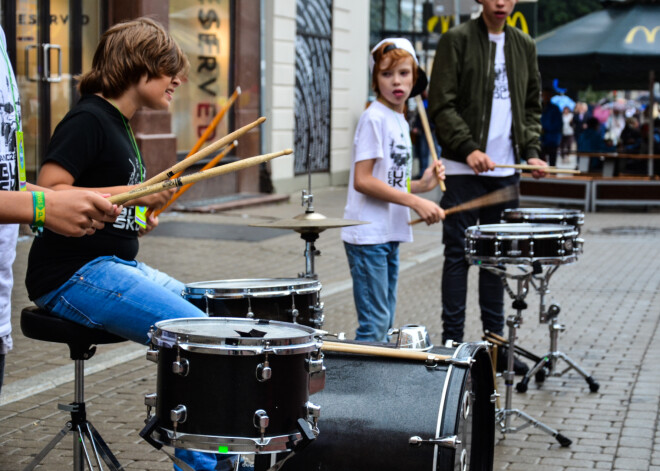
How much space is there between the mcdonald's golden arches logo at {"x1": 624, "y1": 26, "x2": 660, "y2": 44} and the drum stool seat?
43.2ft

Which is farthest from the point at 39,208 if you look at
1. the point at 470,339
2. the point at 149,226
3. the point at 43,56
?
the point at 43,56

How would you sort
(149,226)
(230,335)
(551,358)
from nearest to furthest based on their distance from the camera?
1. (230,335)
2. (149,226)
3. (551,358)

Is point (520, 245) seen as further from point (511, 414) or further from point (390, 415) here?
point (390, 415)

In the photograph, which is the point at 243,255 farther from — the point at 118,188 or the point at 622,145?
the point at 622,145

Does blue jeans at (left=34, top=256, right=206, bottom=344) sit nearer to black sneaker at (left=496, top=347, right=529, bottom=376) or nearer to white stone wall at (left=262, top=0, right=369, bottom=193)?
black sneaker at (left=496, top=347, right=529, bottom=376)

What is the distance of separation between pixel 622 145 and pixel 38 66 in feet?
42.6

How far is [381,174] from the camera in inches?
201

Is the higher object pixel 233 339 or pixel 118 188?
pixel 118 188

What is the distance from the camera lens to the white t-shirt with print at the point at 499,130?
5.78m

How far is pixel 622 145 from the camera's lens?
2091cm

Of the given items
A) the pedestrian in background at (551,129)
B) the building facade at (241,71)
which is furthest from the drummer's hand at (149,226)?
the pedestrian in background at (551,129)

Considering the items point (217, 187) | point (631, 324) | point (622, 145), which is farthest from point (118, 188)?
point (622, 145)

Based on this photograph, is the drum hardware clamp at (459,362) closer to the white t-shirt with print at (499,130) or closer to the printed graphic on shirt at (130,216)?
the printed graphic on shirt at (130,216)

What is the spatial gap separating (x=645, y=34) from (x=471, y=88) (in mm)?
10687
